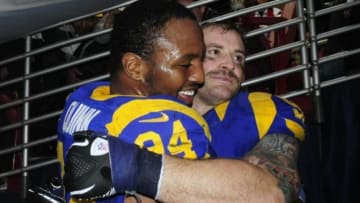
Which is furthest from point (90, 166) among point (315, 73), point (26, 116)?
point (26, 116)

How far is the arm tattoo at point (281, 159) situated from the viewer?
268 cm

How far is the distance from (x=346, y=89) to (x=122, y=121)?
235 cm

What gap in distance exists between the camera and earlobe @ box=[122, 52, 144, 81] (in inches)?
104

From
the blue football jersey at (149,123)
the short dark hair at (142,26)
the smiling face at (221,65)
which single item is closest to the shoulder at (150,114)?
the blue football jersey at (149,123)

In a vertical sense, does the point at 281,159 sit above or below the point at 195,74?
below

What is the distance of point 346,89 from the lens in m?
4.47

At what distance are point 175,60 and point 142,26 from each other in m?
0.18

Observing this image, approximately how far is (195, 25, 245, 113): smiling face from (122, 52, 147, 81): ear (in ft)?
2.60

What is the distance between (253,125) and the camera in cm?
306

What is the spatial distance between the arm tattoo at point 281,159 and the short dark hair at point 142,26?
1.84ft

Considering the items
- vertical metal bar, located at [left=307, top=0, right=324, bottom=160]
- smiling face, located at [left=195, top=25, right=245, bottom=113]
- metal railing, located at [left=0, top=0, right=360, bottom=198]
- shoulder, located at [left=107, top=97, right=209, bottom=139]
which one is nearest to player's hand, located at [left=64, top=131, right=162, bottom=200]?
shoulder, located at [left=107, top=97, right=209, bottom=139]

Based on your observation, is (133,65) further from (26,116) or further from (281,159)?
(26,116)

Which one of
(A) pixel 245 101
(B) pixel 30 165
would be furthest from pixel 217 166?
(B) pixel 30 165

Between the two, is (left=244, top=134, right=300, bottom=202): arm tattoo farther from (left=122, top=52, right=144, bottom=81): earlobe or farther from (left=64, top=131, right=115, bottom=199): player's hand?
(left=64, top=131, right=115, bottom=199): player's hand
